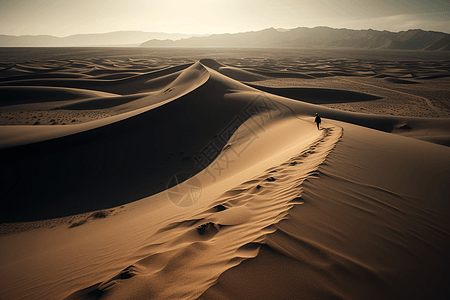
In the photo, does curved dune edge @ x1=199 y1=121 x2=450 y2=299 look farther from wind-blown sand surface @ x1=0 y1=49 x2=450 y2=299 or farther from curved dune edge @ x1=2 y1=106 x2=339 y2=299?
curved dune edge @ x1=2 y1=106 x2=339 y2=299

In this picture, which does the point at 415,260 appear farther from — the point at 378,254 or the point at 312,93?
the point at 312,93

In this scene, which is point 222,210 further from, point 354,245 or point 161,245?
point 354,245

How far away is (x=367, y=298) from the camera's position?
1905mm

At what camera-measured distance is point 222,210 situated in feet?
11.9

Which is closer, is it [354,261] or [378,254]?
[354,261]

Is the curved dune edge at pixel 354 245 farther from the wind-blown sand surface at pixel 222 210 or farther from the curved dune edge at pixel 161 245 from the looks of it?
the curved dune edge at pixel 161 245

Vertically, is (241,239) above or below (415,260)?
above

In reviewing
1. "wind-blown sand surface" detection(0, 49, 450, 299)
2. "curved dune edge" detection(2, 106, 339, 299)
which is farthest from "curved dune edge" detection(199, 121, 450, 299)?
"curved dune edge" detection(2, 106, 339, 299)

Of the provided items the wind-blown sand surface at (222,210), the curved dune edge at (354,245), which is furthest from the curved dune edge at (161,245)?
the curved dune edge at (354,245)

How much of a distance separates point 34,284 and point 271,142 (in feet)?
26.6

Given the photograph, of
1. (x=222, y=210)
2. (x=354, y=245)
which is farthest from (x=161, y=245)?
(x=354, y=245)

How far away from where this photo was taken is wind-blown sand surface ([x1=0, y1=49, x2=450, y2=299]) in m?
2.13

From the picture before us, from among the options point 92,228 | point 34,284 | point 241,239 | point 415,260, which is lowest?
point 92,228

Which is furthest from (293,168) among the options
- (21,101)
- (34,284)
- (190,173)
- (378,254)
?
(21,101)
